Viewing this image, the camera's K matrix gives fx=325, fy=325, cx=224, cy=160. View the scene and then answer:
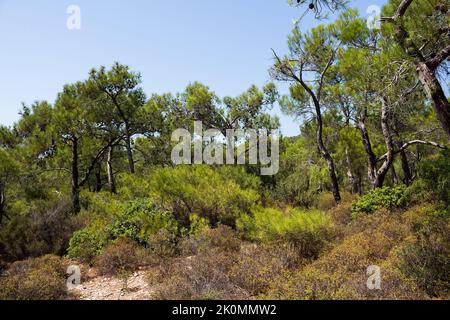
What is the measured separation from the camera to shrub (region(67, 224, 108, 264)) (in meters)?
8.76

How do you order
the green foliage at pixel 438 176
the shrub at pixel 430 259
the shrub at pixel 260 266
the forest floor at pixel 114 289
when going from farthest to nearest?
1. the green foliage at pixel 438 176
2. the forest floor at pixel 114 289
3. the shrub at pixel 260 266
4. the shrub at pixel 430 259

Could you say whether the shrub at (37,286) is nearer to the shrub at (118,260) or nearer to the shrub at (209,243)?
the shrub at (118,260)

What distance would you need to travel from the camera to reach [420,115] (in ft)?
45.5

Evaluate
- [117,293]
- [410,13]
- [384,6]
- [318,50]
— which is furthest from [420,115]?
[117,293]

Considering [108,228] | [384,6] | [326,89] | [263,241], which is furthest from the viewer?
[326,89]

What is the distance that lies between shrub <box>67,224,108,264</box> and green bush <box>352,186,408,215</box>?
748 centimetres

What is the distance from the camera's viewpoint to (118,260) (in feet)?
25.4

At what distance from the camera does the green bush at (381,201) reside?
9.59 m

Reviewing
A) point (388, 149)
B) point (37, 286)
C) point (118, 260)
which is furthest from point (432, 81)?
point (37, 286)

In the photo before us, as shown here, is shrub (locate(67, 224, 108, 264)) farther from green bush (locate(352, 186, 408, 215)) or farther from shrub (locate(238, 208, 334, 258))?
green bush (locate(352, 186, 408, 215))

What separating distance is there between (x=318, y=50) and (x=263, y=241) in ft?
26.9

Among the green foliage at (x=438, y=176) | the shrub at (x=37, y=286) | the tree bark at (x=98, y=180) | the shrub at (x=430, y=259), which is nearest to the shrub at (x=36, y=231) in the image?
the shrub at (x=37, y=286)

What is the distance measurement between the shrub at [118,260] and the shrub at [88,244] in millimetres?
627

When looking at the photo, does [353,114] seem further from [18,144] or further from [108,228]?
[18,144]
